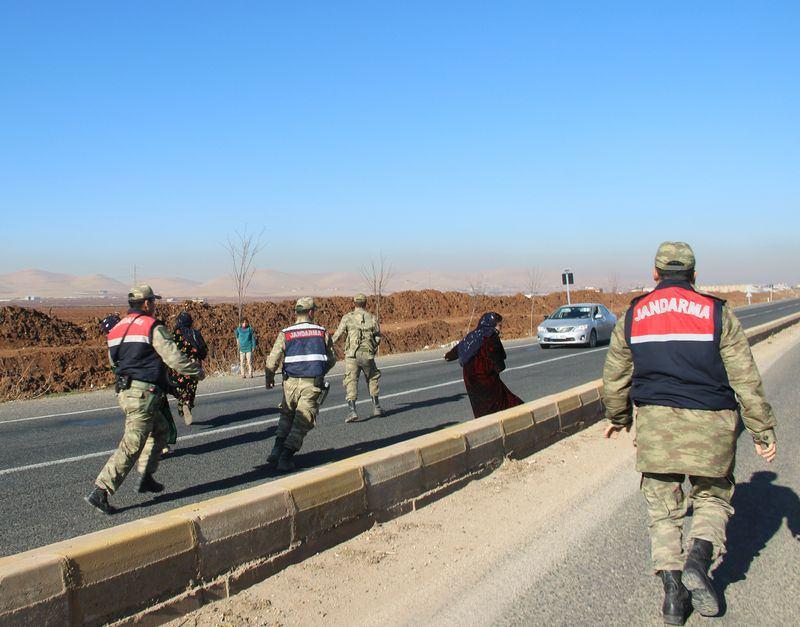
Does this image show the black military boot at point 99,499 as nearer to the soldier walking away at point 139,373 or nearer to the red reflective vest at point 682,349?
the soldier walking away at point 139,373

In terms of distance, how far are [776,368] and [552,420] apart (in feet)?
34.6

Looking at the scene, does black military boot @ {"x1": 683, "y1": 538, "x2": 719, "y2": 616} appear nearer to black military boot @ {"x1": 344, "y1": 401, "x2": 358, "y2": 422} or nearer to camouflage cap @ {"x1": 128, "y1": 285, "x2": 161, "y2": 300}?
camouflage cap @ {"x1": 128, "y1": 285, "x2": 161, "y2": 300}

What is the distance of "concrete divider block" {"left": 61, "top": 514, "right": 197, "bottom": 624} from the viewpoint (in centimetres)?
342

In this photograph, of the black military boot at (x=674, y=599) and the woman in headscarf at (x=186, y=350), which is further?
the woman in headscarf at (x=186, y=350)

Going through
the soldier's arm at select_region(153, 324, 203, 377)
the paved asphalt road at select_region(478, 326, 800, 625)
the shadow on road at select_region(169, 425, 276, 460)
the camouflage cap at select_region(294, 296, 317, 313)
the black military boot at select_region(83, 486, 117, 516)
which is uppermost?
the camouflage cap at select_region(294, 296, 317, 313)

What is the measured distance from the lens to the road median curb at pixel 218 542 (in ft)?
10.8

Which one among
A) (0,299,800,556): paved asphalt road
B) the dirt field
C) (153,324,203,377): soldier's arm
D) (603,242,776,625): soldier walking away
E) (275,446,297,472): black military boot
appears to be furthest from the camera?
the dirt field

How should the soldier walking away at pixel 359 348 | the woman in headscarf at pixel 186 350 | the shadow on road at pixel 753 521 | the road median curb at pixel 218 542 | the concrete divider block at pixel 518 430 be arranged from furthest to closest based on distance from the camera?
the soldier walking away at pixel 359 348 → the woman in headscarf at pixel 186 350 → the concrete divider block at pixel 518 430 → the shadow on road at pixel 753 521 → the road median curb at pixel 218 542

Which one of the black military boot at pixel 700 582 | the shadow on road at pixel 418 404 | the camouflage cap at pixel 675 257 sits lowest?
the shadow on road at pixel 418 404

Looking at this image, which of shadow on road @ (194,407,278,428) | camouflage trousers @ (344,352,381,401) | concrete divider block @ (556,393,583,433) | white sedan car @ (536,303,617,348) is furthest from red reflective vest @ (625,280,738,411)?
white sedan car @ (536,303,617,348)

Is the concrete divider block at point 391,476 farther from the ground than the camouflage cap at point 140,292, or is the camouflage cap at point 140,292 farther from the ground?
the camouflage cap at point 140,292

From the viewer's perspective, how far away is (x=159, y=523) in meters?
3.86

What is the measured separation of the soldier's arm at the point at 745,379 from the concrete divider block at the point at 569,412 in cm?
460

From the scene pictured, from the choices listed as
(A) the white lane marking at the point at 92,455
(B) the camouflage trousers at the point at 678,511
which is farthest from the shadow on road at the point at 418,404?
(B) the camouflage trousers at the point at 678,511
